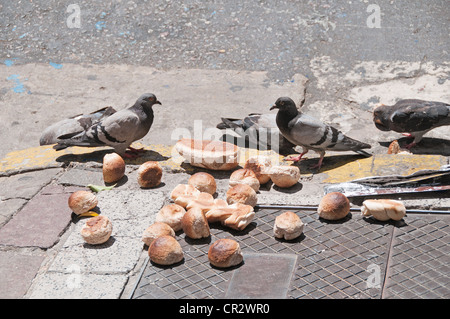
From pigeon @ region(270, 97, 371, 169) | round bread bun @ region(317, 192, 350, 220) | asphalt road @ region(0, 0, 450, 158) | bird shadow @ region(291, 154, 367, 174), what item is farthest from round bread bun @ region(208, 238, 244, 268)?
asphalt road @ region(0, 0, 450, 158)

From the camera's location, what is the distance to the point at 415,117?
6027mm

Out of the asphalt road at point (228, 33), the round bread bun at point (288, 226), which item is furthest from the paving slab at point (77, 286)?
the asphalt road at point (228, 33)

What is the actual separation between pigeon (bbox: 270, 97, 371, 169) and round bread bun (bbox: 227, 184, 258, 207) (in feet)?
4.26

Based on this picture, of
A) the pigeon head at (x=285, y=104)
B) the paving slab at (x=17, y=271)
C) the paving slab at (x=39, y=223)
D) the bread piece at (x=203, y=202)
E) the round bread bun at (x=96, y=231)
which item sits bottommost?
the paving slab at (x=17, y=271)

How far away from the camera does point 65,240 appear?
401 cm

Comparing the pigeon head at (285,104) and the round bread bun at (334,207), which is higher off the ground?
the pigeon head at (285,104)

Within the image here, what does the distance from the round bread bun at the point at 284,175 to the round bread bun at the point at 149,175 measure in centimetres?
89

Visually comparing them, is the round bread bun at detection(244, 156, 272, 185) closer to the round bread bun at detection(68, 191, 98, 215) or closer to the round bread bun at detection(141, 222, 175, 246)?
the round bread bun at detection(141, 222, 175, 246)

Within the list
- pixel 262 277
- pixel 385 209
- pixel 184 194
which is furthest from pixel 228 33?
pixel 262 277

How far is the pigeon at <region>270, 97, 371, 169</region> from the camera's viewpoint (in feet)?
18.0

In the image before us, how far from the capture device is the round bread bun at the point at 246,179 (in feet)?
14.5

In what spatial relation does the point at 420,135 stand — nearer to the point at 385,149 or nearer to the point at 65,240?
the point at 385,149

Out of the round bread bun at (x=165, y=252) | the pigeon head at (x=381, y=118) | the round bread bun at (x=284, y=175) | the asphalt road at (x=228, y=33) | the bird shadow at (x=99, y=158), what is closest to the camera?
the round bread bun at (x=165, y=252)

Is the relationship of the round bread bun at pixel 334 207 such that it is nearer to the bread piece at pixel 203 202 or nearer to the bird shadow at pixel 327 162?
the bread piece at pixel 203 202
